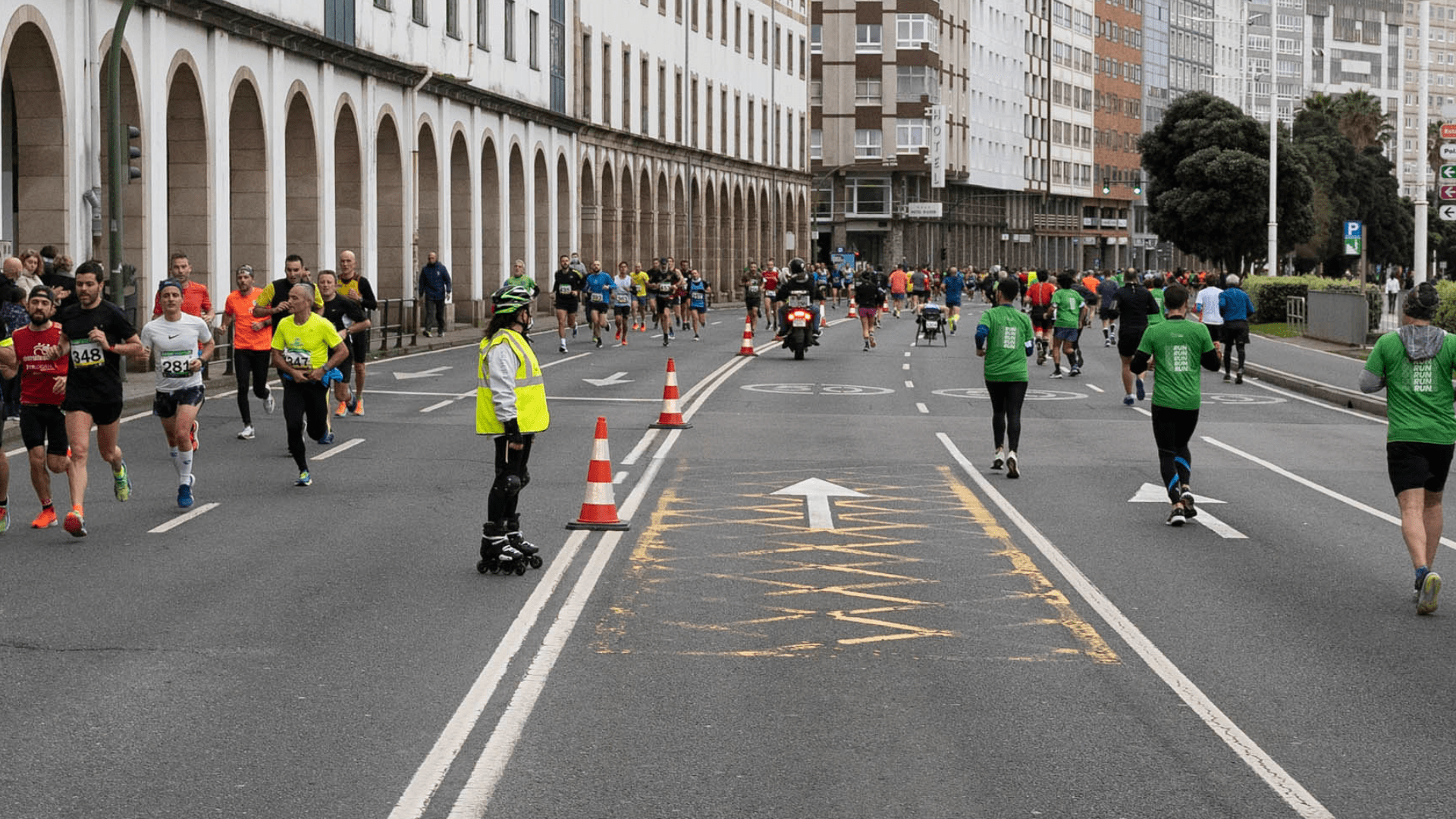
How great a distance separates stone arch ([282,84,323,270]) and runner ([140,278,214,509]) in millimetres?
27057

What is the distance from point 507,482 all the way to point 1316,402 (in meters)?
20.8

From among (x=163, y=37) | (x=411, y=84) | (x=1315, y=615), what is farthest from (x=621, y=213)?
(x=1315, y=615)

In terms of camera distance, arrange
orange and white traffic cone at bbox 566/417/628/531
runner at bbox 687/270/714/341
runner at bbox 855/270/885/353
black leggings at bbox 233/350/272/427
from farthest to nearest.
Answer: runner at bbox 687/270/714/341
runner at bbox 855/270/885/353
black leggings at bbox 233/350/272/427
orange and white traffic cone at bbox 566/417/628/531

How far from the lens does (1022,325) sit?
18594mm

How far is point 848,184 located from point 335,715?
108520 mm

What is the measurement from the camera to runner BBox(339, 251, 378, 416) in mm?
24547

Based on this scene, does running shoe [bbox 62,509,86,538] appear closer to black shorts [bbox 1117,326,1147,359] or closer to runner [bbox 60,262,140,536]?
runner [bbox 60,262,140,536]

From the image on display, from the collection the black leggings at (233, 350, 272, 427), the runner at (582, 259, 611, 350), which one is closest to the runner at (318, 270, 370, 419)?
the black leggings at (233, 350, 272, 427)

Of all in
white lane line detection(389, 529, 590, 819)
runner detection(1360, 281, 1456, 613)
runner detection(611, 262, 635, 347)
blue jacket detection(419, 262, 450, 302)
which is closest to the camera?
white lane line detection(389, 529, 590, 819)

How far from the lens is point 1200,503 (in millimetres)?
16625

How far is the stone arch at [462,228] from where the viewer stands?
5472 cm

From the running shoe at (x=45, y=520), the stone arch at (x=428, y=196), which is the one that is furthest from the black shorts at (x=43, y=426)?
the stone arch at (x=428, y=196)

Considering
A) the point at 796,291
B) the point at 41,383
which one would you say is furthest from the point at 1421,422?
the point at 796,291

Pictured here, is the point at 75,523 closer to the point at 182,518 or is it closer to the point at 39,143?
the point at 182,518
